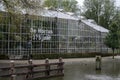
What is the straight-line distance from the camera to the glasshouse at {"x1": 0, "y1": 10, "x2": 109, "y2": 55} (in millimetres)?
39625

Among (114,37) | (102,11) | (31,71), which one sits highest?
(102,11)

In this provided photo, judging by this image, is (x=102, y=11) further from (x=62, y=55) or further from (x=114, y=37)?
(x=62, y=55)

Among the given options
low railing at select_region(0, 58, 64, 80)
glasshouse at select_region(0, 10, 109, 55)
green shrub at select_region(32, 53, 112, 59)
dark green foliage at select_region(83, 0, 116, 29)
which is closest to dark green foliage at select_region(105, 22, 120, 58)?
green shrub at select_region(32, 53, 112, 59)

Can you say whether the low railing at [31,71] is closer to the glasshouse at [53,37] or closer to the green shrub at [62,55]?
the glasshouse at [53,37]

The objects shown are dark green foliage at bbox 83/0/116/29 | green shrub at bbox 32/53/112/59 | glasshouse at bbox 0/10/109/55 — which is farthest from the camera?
dark green foliage at bbox 83/0/116/29

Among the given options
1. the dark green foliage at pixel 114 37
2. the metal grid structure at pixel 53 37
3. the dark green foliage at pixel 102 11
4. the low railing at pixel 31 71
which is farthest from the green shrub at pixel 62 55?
the dark green foliage at pixel 102 11

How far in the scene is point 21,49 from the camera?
4034 centimetres

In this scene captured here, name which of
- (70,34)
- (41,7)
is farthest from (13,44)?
(41,7)

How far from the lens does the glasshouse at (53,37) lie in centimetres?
3962

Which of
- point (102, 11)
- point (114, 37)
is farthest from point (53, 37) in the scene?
point (102, 11)

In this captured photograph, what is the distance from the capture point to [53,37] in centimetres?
4428

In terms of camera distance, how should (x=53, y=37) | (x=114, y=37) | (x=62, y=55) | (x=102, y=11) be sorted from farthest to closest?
(x=102, y=11) < (x=114, y=37) < (x=53, y=37) < (x=62, y=55)

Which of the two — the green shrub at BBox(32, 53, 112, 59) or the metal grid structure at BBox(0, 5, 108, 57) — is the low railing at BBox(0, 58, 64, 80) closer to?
the metal grid structure at BBox(0, 5, 108, 57)

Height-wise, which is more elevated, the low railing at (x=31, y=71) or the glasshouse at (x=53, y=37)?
the glasshouse at (x=53, y=37)
